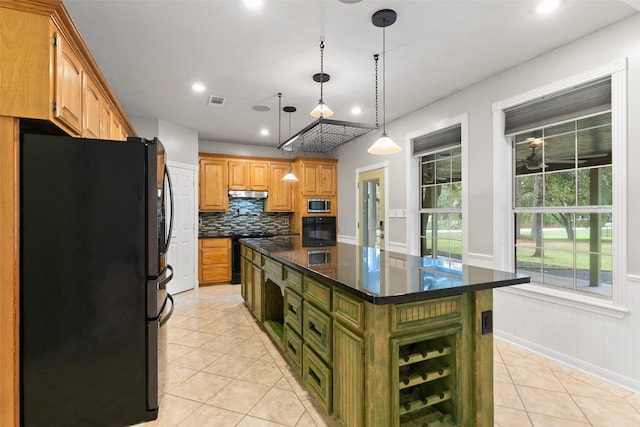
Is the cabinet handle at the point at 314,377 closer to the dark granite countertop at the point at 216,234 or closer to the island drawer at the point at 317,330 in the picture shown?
the island drawer at the point at 317,330

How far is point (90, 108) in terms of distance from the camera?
2477mm

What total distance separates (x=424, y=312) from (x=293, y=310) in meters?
1.15

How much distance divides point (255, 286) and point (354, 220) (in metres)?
2.81

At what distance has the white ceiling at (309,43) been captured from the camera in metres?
2.23

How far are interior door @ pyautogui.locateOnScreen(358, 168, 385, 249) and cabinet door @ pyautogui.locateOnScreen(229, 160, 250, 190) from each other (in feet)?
7.08

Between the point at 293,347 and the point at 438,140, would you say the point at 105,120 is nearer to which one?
the point at 293,347

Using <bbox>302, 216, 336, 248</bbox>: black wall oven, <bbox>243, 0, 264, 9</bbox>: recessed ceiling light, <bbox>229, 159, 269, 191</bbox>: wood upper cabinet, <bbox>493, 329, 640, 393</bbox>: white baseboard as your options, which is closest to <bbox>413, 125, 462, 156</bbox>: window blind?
<bbox>493, 329, 640, 393</bbox>: white baseboard

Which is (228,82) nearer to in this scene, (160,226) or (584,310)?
(160,226)

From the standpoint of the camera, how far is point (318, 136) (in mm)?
3881

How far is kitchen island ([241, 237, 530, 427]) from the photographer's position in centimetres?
152

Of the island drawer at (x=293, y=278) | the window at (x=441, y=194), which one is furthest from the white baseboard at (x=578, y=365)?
the island drawer at (x=293, y=278)

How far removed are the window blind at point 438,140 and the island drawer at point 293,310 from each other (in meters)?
2.69

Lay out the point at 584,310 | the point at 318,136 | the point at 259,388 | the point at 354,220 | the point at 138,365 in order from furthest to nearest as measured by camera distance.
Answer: the point at 354,220 → the point at 318,136 → the point at 584,310 → the point at 259,388 → the point at 138,365

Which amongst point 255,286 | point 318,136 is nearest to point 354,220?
point 318,136
